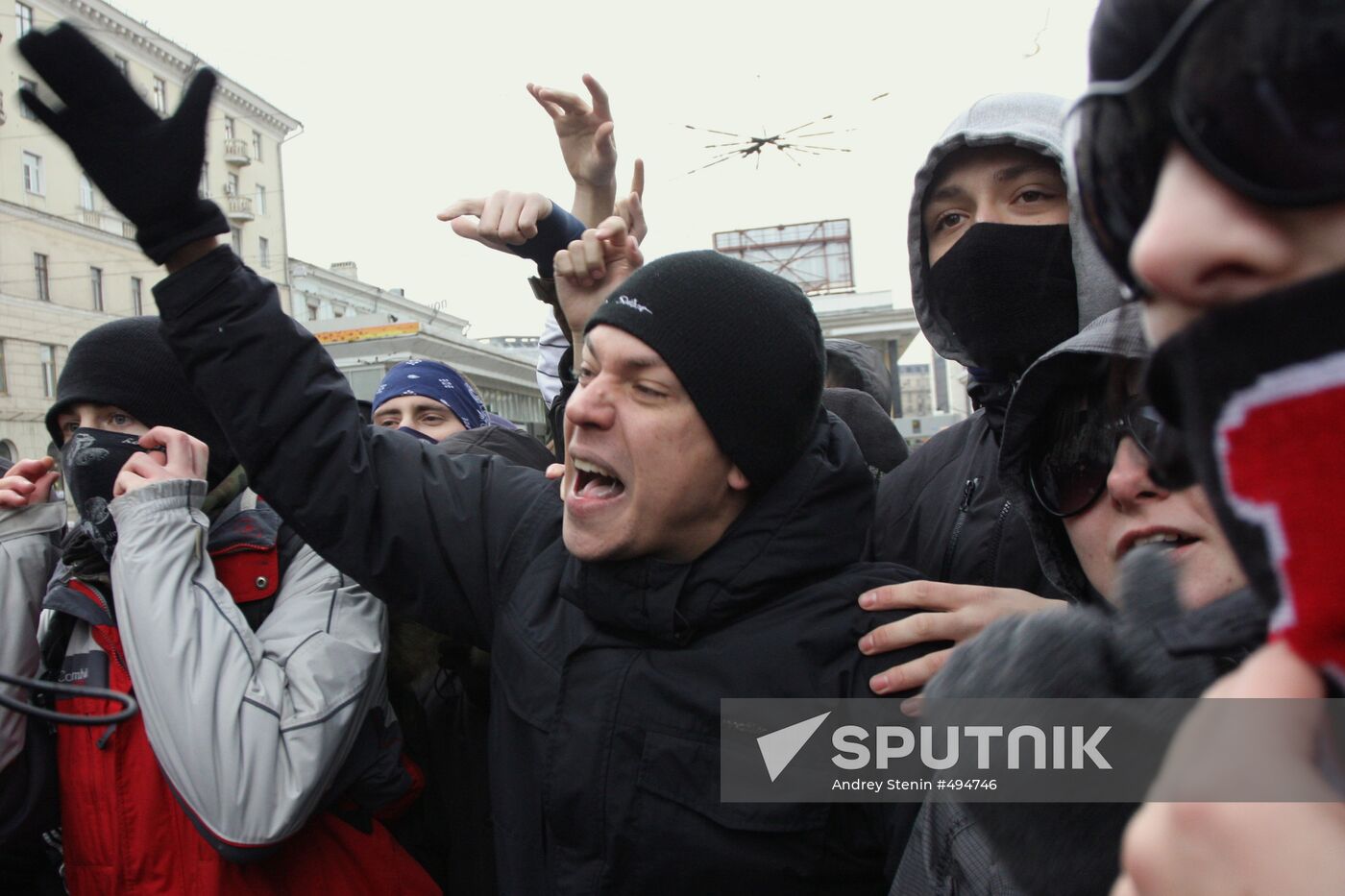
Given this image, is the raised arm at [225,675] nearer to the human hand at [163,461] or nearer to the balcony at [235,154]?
the human hand at [163,461]

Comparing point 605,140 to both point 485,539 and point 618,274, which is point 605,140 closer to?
point 618,274

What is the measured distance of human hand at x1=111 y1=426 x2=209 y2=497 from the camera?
6.73 ft

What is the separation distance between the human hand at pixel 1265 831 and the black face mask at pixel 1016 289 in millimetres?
1676

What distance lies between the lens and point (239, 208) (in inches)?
1335

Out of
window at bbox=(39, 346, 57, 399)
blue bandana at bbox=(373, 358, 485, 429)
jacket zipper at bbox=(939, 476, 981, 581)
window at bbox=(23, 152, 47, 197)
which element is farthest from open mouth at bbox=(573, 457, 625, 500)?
window at bbox=(23, 152, 47, 197)

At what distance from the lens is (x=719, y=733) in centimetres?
170

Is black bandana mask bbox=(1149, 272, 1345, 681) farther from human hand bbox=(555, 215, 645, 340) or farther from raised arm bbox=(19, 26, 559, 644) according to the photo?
human hand bbox=(555, 215, 645, 340)

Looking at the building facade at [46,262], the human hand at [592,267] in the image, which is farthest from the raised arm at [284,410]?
the building facade at [46,262]

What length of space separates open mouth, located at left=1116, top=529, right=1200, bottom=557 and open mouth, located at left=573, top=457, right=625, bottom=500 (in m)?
0.97

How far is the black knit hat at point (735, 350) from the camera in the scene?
1920 mm

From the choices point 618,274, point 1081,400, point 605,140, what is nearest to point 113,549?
point 618,274

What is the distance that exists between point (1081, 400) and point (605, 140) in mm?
1567

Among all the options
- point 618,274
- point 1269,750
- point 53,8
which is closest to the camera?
point 1269,750

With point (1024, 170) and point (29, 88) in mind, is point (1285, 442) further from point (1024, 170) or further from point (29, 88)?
point (29, 88)
